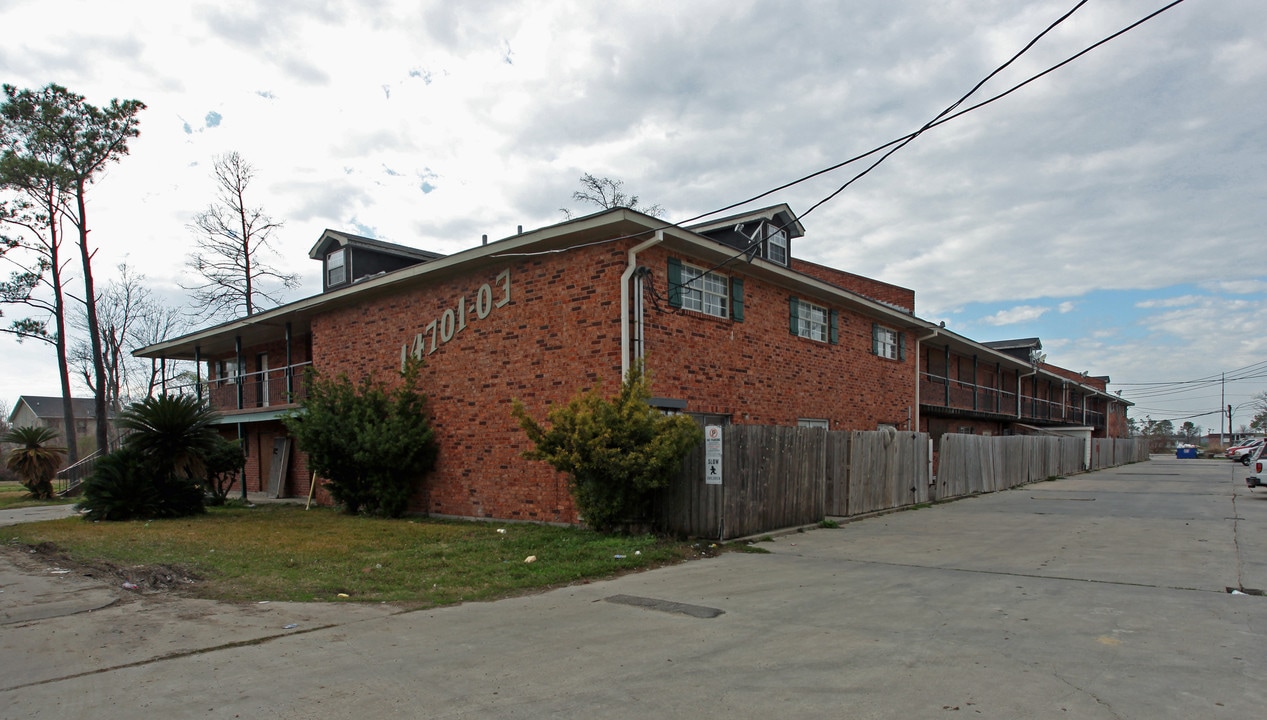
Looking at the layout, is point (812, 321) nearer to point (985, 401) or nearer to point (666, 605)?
point (666, 605)

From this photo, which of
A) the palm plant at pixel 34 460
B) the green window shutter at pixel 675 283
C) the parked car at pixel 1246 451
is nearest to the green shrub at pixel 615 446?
the green window shutter at pixel 675 283

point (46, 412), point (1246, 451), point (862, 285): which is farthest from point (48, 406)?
point (1246, 451)

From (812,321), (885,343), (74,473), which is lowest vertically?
(74,473)

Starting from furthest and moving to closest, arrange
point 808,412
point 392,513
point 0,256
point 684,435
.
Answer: point 0,256 → point 808,412 → point 392,513 → point 684,435

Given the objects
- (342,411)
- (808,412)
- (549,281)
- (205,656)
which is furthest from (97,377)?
(205,656)

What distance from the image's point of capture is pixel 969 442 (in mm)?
22078

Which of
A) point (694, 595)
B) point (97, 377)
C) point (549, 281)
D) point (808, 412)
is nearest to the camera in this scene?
point (694, 595)

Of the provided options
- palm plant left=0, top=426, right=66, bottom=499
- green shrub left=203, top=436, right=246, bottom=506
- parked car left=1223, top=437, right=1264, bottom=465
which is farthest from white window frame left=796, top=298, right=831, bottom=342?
parked car left=1223, top=437, right=1264, bottom=465

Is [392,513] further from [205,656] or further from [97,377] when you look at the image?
[97,377]

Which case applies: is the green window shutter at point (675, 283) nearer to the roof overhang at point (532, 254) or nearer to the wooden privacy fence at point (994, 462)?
the roof overhang at point (532, 254)

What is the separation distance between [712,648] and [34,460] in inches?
1017

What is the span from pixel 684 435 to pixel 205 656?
6.69 metres

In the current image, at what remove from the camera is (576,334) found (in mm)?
13148

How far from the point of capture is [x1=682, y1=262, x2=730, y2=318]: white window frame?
1425 cm
